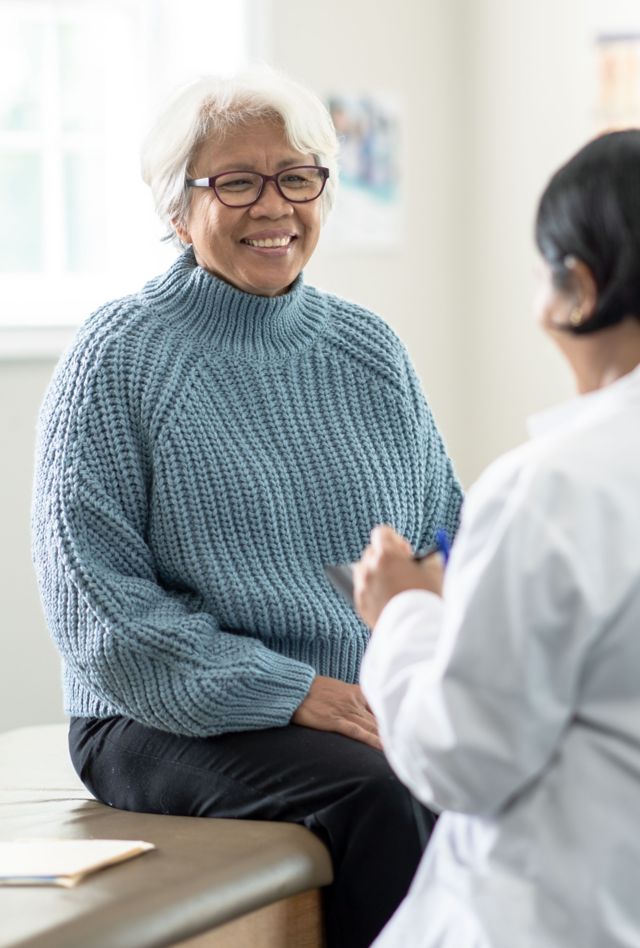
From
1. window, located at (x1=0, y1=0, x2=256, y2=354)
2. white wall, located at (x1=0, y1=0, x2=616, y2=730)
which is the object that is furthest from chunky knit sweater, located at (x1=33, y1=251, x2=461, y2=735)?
white wall, located at (x1=0, y1=0, x2=616, y2=730)

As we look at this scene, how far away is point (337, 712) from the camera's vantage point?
6.28 feet

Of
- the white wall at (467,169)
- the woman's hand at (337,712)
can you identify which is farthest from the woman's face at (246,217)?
the white wall at (467,169)

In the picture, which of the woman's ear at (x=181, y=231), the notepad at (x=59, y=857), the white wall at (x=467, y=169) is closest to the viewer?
the notepad at (x=59, y=857)

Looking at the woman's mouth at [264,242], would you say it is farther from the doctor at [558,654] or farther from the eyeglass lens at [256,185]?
the doctor at [558,654]

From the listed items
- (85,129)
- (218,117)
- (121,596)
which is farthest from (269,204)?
(85,129)

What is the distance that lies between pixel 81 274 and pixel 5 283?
207mm

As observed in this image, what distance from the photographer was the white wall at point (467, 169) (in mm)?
3898

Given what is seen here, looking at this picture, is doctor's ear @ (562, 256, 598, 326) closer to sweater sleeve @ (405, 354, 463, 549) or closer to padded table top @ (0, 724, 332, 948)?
padded table top @ (0, 724, 332, 948)

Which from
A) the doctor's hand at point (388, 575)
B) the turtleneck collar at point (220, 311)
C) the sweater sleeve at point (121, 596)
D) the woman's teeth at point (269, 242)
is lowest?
the sweater sleeve at point (121, 596)

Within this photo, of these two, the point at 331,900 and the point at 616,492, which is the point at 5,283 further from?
the point at 616,492

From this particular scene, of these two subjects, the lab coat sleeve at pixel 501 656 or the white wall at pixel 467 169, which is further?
the white wall at pixel 467 169

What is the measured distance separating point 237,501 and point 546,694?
37.7 inches

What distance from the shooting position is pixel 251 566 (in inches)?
78.5

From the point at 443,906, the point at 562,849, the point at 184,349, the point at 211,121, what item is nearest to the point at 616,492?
the point at 562,849
